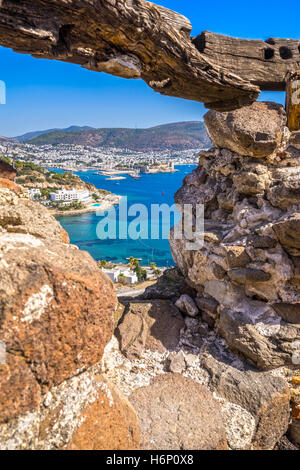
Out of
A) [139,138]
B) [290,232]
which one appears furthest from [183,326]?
[139,138]

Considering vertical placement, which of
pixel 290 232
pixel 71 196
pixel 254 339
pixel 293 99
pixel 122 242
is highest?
pixel 293 99

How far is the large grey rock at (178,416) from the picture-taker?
2133 mm

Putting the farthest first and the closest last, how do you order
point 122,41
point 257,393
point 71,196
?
point 71,196, point 257,393, point 122,41

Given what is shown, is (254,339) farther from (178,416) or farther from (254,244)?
(178,416)

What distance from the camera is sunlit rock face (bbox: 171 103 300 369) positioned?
3037 mm

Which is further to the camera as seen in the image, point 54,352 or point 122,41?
point 122,41

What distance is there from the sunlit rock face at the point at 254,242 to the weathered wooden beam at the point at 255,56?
20.8 inches

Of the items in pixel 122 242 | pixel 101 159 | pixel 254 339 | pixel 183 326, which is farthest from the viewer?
pixel 101 159

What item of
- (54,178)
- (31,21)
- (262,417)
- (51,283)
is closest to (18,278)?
(51,283)

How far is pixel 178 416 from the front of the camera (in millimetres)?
2309

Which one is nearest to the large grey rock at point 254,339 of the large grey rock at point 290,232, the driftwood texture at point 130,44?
the large grey rock at point 290,232

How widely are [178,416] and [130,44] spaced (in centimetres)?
254

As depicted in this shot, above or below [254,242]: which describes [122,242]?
below

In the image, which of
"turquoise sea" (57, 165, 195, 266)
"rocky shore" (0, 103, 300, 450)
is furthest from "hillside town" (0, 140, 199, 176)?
"rocky shore" (0, 103, 300, 450)
